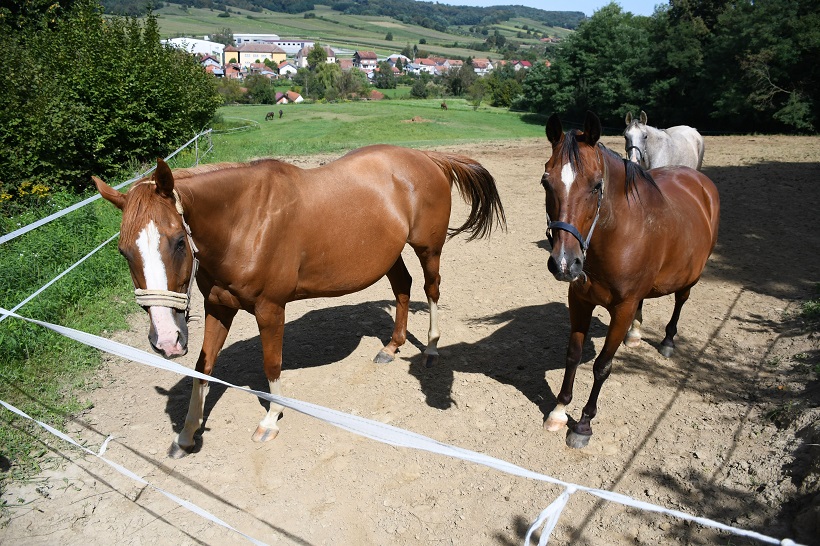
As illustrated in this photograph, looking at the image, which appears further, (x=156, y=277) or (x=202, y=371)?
(x=202, y=371)

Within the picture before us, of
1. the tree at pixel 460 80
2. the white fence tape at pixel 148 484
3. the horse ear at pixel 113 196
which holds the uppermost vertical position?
the horse ear at pixel 113 196

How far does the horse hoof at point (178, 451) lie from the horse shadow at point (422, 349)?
0.07 metres

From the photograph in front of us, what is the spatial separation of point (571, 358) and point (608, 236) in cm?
104

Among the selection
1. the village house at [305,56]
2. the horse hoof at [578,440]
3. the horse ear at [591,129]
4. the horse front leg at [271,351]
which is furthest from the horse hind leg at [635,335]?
the village house at [305,56]

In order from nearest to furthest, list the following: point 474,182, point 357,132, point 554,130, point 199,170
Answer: point 554,130 → point 199,170 → point 474,182 → point 357,132

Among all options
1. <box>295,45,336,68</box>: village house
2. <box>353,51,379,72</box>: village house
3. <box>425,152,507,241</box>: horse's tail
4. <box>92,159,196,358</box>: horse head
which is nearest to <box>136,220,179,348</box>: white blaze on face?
<box>92,159,196,358</box>: horse head

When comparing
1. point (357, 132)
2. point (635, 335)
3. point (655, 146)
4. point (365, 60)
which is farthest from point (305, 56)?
point (635, 335)

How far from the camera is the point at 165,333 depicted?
2893 millimetres

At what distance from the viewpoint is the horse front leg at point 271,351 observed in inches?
153

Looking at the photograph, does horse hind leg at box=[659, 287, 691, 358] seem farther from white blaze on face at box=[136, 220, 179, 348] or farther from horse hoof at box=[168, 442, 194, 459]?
white blaze on face at box=[136, 220, 179, 348]

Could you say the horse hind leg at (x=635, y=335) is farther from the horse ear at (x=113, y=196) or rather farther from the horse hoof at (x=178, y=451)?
the horse ear at (x=113, y=196)

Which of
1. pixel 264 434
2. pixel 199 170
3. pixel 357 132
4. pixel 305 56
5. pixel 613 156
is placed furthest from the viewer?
pixel 305 56

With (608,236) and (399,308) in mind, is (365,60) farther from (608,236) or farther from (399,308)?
(608,236)

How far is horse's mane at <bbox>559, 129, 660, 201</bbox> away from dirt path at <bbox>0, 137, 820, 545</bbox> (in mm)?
1730
